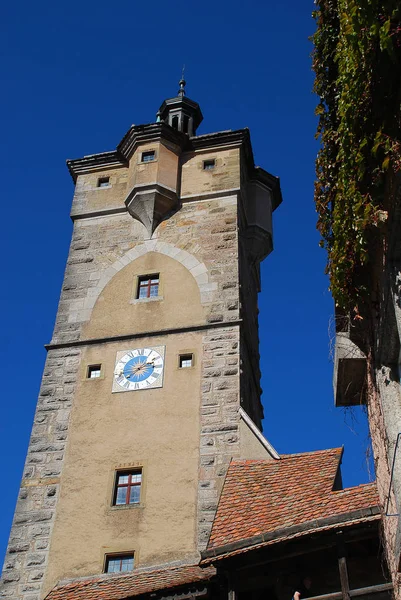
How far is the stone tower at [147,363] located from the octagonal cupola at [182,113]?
2.55 meters

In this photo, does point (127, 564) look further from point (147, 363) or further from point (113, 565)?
point (147, 363)

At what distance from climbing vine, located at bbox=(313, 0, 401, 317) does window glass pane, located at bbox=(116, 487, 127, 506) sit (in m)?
6.41

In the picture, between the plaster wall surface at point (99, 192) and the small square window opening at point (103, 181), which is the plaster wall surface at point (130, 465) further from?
the small square window opening at point (103, 181)

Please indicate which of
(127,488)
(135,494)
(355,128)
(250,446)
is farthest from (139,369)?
(355,128)

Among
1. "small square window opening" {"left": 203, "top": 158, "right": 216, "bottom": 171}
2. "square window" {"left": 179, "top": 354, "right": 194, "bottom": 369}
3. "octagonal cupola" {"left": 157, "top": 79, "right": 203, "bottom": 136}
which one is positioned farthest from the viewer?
"octagonal cupola" {"left": 157, "top": 79, "right": 203, "bottom": 136}

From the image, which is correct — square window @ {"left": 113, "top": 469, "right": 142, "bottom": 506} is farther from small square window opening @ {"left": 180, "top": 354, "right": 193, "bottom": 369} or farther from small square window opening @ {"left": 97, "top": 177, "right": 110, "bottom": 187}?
small square window opening @ {"left": 97, "top": 177, "right": 110, "bottom": 187}

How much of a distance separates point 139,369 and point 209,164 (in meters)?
5.65

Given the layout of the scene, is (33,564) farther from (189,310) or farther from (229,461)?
(189,310)

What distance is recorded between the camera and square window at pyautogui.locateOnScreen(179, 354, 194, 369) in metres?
13.9

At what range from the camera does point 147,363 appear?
1407 cm

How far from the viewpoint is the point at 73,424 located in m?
13.6

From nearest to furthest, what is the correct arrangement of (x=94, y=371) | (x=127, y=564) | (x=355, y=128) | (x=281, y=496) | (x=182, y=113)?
(x=355, y=128) → (x=281, y=496) → (x=127, y=564) → (x=94, y=371) → (x=182, y=113)

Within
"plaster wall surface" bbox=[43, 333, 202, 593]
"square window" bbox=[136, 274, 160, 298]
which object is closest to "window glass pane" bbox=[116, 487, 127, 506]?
"plaster wall surface" bbox=[43, 333, 202, 593]

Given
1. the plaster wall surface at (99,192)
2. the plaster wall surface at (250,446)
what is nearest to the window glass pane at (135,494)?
the plaster wall surface at (250,446)
